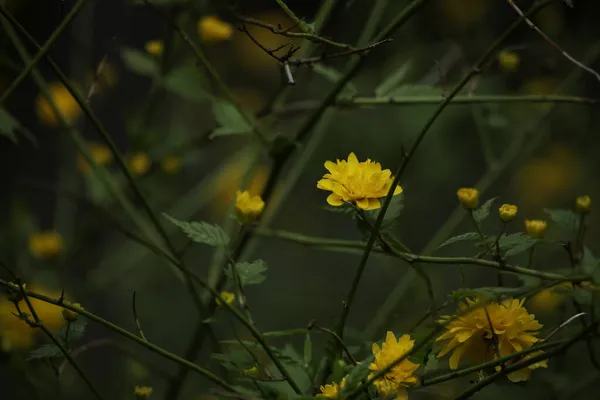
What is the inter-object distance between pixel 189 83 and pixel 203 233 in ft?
1.16

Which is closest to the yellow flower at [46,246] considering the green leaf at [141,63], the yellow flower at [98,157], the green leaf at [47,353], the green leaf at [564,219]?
the yellow flower at [98,157]

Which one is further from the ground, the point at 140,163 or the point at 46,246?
the point at 140,163

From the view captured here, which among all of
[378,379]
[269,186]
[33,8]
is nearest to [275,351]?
[378,379]

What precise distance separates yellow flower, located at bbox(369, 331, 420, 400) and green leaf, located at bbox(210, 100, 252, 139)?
1.05 ft

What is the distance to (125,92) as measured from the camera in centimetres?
157

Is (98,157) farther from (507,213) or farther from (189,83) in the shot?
(507,213)

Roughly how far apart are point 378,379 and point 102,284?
0.72 meters

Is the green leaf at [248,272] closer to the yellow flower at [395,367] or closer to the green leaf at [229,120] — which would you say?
the yellow flower at [395,367]

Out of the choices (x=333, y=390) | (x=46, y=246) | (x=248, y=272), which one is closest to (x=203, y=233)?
(x=248, y=272)

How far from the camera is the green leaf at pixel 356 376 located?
1.53 feet

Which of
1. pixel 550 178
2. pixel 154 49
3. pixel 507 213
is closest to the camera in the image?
pixel 507 213

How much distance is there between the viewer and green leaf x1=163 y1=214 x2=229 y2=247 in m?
0.55

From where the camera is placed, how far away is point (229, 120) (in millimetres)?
769

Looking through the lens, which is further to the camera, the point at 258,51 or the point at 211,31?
the point at 258,51
